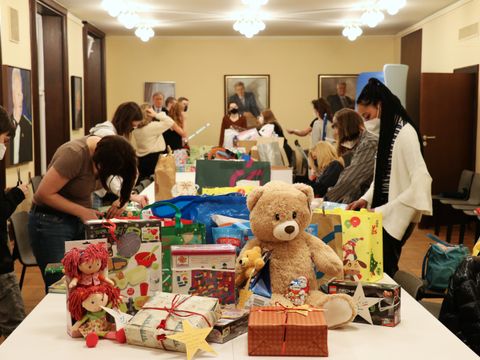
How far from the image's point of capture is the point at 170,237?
2098 millimetres

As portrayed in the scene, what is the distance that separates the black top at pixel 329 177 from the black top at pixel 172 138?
3.30 m

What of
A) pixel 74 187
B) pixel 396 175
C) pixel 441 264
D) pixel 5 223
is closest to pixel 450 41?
pixel 396 175

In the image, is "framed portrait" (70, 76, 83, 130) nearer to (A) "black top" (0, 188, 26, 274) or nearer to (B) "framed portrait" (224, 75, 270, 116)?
(B) "framed portrait" (224, 75, 270, 116)

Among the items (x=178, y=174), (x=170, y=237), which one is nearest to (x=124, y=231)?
(x=170, y=237)

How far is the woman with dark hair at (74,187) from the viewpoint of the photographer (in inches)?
122

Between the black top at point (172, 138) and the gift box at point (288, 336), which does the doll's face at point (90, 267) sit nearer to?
the gift box at point (288, 336)

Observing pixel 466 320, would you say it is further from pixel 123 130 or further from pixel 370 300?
pixel 123 130

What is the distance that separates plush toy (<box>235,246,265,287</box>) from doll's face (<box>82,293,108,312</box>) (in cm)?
42

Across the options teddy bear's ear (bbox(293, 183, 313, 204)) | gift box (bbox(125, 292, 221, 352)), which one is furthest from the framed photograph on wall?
gift box (bbox(125, 292, 221, 352))

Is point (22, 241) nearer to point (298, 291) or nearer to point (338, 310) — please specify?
point (298, 291)

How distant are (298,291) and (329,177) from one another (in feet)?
11.5

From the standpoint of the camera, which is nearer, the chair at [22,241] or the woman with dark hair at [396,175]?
the woman with dark hair at [396,175]

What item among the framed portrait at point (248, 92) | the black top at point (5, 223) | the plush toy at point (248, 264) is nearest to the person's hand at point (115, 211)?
the black top at point (5, 223)

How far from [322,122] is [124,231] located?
8.09m
